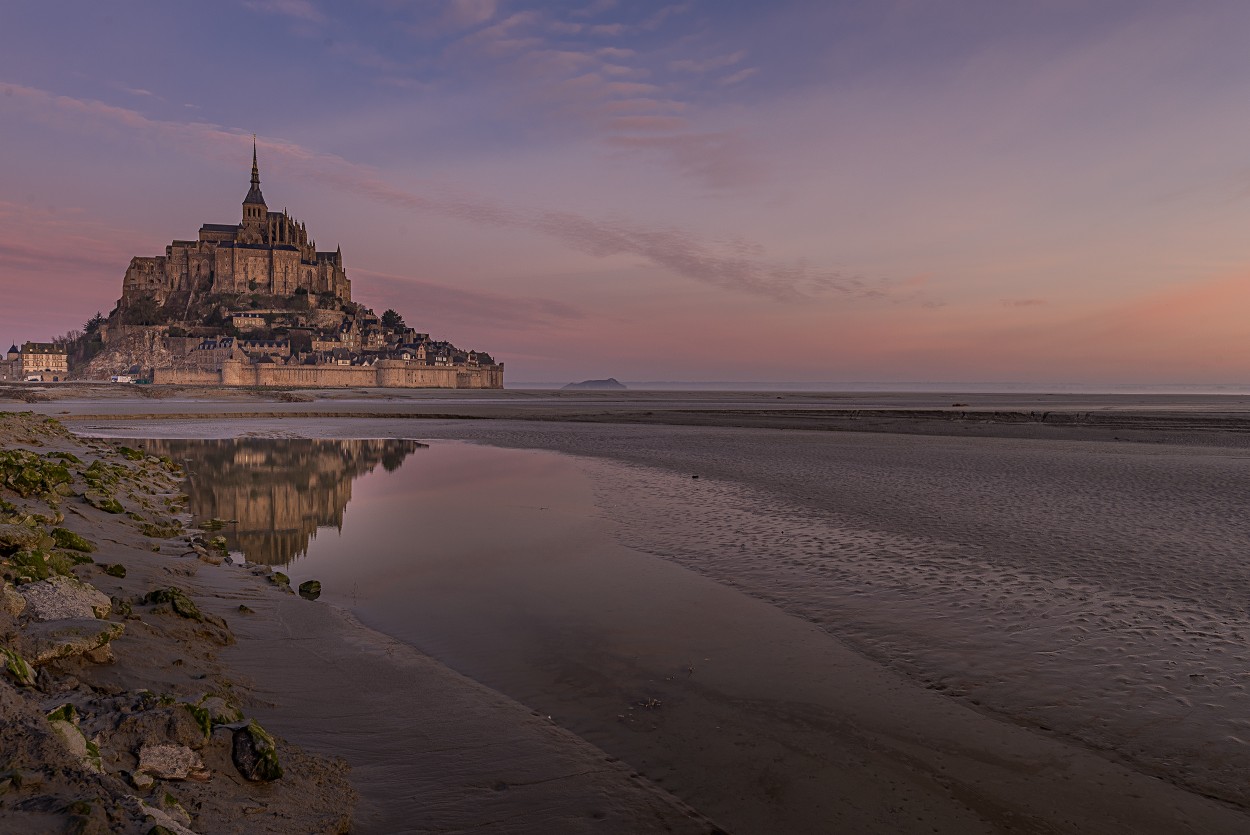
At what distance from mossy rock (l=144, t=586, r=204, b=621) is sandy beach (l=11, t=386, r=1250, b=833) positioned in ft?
1.61

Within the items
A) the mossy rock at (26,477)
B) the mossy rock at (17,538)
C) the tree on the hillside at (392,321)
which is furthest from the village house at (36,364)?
the mossy rock at (17,538)

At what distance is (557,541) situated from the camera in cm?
1141

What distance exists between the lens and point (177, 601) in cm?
649

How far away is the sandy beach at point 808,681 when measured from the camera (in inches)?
165

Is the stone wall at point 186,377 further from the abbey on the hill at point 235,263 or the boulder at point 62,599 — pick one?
the boulder at point 62,599

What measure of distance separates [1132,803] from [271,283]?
186m

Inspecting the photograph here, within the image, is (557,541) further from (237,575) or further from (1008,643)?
(1008,643)

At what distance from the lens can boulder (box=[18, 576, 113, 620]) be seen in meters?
5.21

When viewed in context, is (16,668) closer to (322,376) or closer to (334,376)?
(322,376)

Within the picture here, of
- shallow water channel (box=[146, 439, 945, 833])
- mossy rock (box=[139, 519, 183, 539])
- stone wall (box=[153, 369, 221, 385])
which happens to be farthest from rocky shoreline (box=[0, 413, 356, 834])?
stone wall (box=[153, 369, 221, 385])

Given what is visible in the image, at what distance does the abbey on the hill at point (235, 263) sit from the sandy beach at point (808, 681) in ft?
584

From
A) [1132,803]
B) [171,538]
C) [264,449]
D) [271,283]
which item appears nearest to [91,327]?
[271,283]

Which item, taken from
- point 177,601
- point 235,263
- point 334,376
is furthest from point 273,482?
point 235,263

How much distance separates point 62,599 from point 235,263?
605 feet
